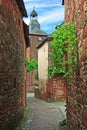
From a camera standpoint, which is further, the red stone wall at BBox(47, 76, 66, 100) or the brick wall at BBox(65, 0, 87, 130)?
the red stone wall at BBox(47, 76, 66, 100)

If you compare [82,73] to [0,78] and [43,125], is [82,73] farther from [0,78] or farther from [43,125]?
[43,125]

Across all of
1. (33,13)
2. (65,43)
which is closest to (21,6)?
(65,43)

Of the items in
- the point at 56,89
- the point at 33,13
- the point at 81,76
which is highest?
the point at 33,13

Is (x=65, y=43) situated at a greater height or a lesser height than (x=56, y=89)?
greater

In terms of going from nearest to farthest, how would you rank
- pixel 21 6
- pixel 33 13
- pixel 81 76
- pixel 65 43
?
pixel 81 76
pixel 65 43
pixel 21 6
pixel 33 13

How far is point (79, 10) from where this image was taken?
725 centimetres

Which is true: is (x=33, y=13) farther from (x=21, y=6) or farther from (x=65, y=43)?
(x=65, y=43)

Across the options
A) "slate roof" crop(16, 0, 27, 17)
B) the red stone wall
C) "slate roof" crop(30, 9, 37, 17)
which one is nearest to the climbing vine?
"slate roof" crop(16, 0, 27, 17)

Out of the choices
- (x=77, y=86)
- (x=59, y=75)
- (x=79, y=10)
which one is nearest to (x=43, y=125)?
(x=77, y=86)

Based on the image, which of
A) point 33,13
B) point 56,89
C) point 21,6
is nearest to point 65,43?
point 21,6

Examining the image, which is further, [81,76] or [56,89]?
[56,89]

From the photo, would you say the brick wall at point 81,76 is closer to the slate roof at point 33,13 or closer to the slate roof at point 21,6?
the slate roof at point 21,6

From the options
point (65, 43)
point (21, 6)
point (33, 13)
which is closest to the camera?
point (65, 43)

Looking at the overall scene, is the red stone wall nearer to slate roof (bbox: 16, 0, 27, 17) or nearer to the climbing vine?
slate roof (bbox: 16, 0, 27, 17)
